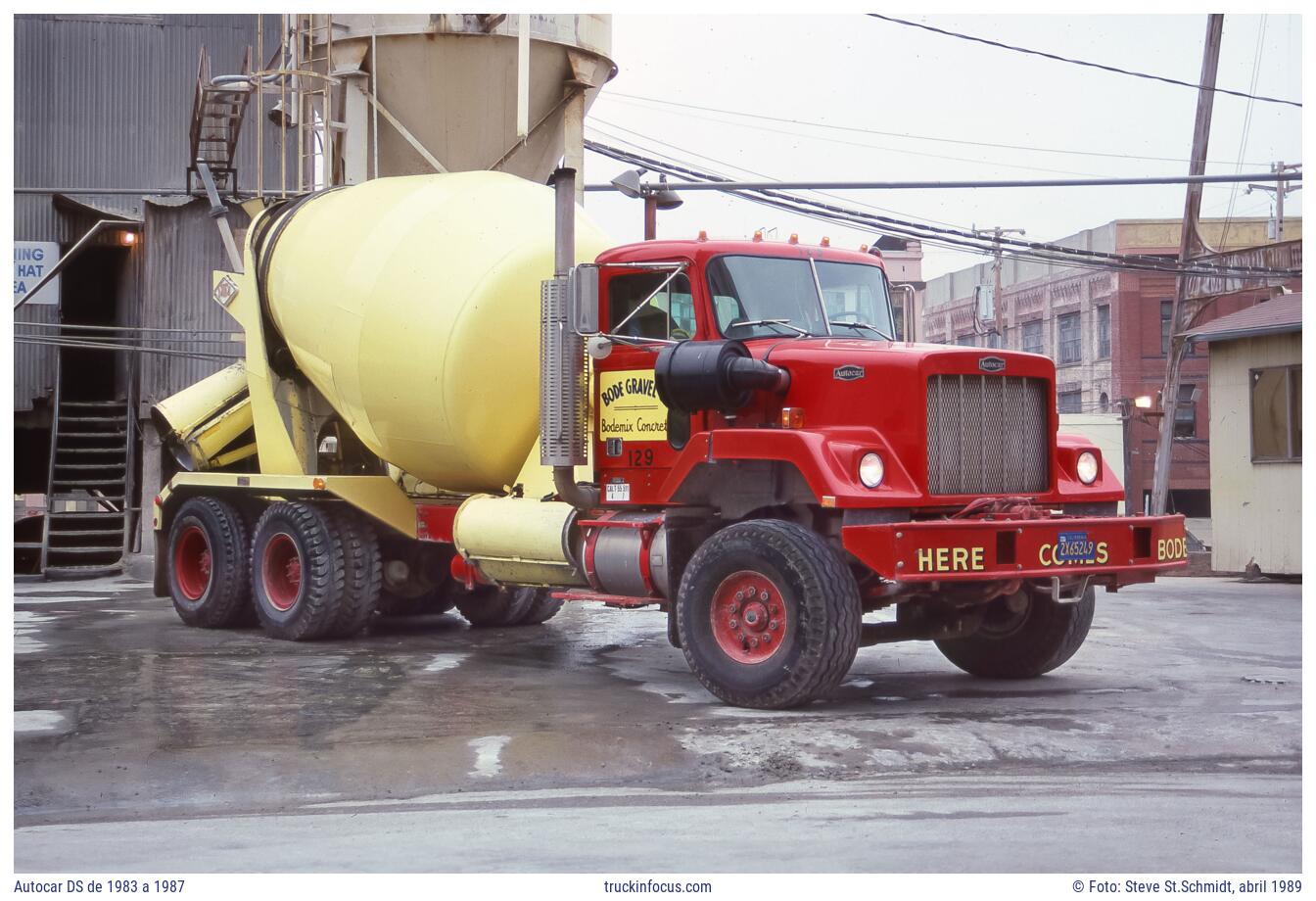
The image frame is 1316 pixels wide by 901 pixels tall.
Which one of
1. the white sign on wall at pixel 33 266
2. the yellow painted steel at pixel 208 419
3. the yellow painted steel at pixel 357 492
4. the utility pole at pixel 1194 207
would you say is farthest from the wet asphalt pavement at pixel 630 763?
the utility pole at pixel 1194 207

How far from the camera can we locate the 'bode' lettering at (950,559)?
9.32m

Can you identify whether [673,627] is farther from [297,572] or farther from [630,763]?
[297,572]

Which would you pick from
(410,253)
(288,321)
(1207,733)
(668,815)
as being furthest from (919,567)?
(288,321)

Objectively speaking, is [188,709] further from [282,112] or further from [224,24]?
[224,24]

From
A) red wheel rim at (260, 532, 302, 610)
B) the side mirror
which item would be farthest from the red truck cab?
red wheel rim at (260, 532, 302, 610)

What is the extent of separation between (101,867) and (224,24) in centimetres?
2024

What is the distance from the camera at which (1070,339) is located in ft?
172

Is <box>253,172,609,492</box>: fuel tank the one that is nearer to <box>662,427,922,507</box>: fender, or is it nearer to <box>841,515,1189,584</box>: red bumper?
<box>662,427,922,507</box>: fender

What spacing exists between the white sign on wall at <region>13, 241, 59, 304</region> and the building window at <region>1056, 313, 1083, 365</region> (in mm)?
35582

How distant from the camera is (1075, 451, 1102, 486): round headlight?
36.1 feet

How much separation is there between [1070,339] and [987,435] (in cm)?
4386

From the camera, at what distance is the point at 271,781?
314 inches

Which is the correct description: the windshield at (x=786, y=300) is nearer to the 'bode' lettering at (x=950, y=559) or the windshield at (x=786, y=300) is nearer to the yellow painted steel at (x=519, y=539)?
the yellow painted steel at (x=519, y=539)

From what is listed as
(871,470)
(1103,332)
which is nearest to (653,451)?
(871,470)
